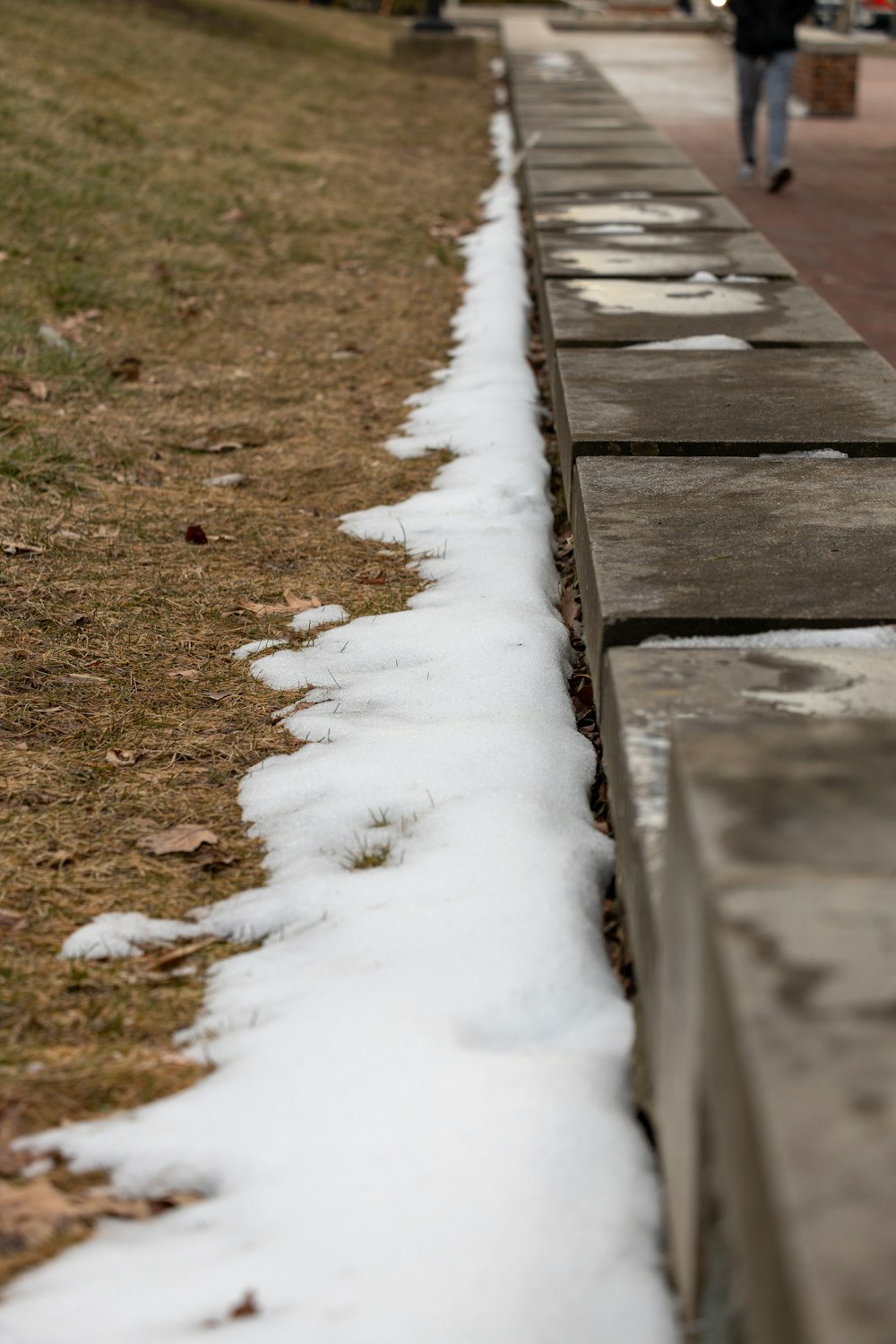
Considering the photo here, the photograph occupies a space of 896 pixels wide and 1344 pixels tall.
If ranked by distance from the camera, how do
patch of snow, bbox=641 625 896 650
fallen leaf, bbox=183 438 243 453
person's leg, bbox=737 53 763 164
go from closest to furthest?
1. patch of snow, bbox=641 625 896 650
2. fallen leaf, bbox=183 438 243 453
3. person's leg, bbox=737 53 763 164

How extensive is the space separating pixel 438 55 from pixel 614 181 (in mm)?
10540

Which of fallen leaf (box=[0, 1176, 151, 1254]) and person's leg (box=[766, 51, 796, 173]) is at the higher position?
person's leg (box=[766, 51, 796, 173])

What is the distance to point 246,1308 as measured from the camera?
141cm

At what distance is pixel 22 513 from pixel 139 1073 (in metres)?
2.21

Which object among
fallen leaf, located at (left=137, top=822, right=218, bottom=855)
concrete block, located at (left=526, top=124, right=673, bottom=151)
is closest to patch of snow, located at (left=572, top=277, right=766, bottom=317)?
fallen leaf, located at (left=137, top=822, right=218, bottom=855)

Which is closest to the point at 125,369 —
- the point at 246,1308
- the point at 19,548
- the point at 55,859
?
the point at 19,548

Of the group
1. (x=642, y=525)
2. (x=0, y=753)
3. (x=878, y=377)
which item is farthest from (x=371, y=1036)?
(x=878, y=377)

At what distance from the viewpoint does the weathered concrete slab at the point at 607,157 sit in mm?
7969

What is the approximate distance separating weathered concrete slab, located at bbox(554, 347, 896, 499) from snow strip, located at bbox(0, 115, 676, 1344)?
792mm

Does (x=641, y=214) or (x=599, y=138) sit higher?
(x=599, y=138)

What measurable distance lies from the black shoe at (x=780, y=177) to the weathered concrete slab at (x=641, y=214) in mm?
2660

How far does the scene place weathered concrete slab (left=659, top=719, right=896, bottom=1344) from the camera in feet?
3.07

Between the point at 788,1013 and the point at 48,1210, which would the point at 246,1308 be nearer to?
the point at 48,1210

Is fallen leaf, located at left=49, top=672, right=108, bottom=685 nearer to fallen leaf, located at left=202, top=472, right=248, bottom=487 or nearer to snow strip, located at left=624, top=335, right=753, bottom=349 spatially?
fallen leaf, located at left=202, top=472, right=248, bottom=487
